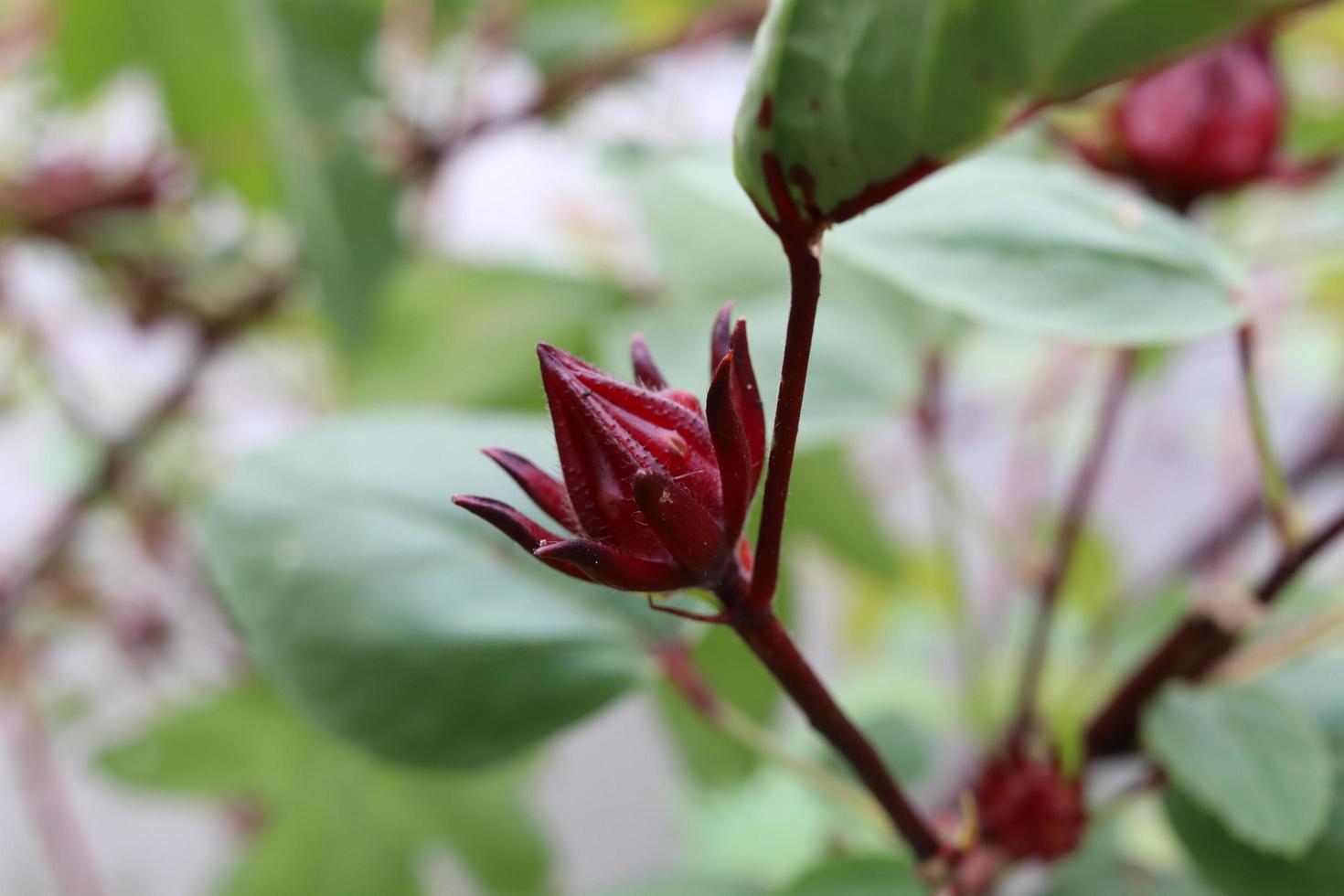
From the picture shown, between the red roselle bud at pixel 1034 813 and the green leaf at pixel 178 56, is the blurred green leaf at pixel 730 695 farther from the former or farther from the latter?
the green leaf at pixel 178 56

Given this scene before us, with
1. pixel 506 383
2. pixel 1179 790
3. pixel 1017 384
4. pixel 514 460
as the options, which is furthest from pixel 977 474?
pixel 514 460

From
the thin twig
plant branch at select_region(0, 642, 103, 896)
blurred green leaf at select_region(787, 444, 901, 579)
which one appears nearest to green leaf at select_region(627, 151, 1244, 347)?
the thin twig

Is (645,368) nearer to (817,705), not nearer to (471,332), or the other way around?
(817,705)

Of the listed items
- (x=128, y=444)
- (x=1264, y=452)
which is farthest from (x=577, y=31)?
(x=1264, y=452)

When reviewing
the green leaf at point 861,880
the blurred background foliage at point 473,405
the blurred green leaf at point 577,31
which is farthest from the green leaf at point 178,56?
the green leaf at point 861,880

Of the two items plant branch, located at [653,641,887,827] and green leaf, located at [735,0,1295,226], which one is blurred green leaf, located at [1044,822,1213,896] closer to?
plant branch, located at [653,641,887,827]

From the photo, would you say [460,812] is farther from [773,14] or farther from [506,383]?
[773,14]
